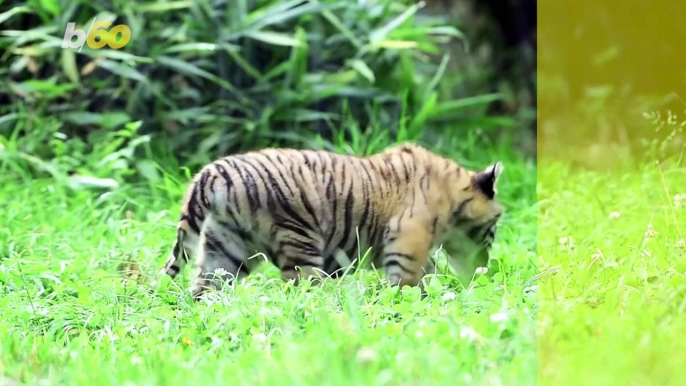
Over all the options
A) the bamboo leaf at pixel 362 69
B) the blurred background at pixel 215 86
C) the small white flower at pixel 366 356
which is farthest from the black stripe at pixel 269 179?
the bamboo leaf at pixel 362 69

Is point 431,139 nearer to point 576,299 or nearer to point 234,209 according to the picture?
point 234,209

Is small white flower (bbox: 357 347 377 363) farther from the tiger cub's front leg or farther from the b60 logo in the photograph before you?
the b60 logo

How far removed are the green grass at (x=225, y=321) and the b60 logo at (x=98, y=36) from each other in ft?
2.98

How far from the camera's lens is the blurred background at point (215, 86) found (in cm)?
528

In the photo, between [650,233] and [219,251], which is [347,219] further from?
[650,233]

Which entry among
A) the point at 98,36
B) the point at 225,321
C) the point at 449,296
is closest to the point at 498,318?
the point at 449,296

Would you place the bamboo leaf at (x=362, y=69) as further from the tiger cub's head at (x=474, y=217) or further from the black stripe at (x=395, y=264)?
the black stripe at (x=395, y=264)

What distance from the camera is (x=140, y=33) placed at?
559cm

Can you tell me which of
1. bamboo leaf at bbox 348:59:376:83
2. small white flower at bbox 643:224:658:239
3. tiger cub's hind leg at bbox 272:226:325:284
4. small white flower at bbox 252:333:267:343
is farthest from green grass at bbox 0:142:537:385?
bamboo leaf at bbox 348:59:376:83

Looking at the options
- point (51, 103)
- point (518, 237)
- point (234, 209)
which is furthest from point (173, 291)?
point (51, 103)

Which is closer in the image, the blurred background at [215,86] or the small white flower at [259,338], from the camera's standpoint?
the small white flower at [259,338]

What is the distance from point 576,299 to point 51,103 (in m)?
3.71

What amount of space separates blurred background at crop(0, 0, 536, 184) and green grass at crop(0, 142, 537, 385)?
0.99 meters

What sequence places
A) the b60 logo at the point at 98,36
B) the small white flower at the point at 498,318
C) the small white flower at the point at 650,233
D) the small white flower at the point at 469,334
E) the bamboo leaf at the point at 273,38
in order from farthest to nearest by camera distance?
the bamboo leaf at the point at 273,38, the b60 logo at the point at 98,36, the small white flower at the point at 650,233, the small white flower at the point at 498,318, the small white flower at the point at 469,334
